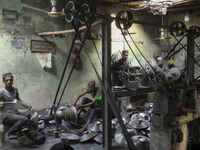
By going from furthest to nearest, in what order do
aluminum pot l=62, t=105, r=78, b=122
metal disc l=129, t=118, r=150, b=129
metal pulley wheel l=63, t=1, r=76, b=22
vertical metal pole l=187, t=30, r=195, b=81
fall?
1. vertical metal pole l=187, t=30, r=195, b=81
2. aluminum pot l=62, t=105, r=78, b=122
3. metal disc l=129, t=118, r=150, b=129
4. metal pulley wheel l=63, t=1, r=76, b=22

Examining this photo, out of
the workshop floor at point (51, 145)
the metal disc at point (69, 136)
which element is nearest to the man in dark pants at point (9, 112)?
the workshop floor at point (51, 145)

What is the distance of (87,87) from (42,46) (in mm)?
2149

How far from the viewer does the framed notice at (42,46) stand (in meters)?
6.74

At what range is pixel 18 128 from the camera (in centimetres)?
497

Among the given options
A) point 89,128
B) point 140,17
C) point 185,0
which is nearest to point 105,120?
point 89,128

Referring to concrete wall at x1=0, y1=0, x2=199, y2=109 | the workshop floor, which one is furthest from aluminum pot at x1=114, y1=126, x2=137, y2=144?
concrete wall at x1=0, y1=0, x2=199, y2=109

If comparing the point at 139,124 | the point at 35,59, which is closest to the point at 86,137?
the point at 139,124

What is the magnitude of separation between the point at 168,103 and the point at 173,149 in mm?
847

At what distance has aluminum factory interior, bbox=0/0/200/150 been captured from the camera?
376 centimetres

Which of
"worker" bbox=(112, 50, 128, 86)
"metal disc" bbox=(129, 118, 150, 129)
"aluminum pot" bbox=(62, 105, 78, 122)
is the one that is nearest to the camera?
"metal disc" bbox=(129, 118, 150, 129)

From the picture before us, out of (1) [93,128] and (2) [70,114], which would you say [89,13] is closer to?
(2) [70,114]

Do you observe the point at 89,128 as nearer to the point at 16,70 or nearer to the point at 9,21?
the point at 16,70

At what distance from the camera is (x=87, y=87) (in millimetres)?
6035

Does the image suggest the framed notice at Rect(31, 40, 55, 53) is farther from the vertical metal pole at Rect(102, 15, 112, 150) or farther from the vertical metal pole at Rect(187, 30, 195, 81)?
the vertical metal pole at Rect(187, 30, 195, 81)
